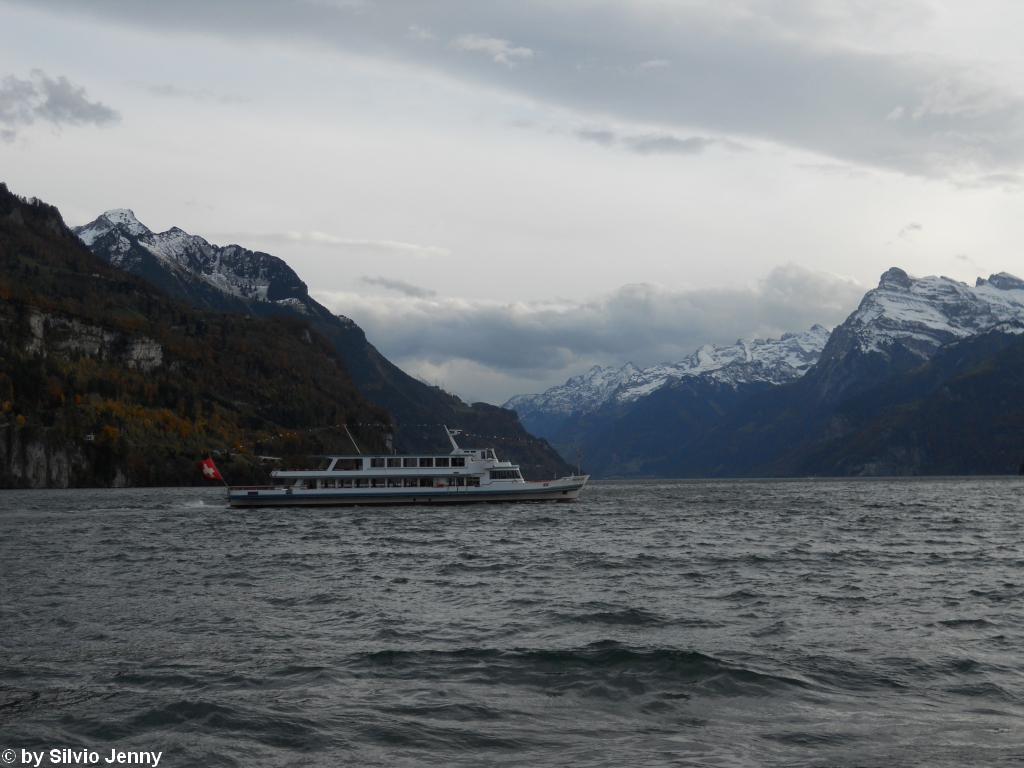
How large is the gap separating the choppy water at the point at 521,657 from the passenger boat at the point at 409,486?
62749 millimetres

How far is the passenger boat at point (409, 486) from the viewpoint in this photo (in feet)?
406

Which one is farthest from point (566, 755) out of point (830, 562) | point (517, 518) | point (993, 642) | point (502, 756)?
point (517, 518)

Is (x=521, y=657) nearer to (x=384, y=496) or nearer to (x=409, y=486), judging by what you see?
(x=384, y=496)

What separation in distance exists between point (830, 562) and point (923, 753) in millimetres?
37362

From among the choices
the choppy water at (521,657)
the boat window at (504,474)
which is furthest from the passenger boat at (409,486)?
the choppy water at (521,657)

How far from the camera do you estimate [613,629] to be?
32.4 metres

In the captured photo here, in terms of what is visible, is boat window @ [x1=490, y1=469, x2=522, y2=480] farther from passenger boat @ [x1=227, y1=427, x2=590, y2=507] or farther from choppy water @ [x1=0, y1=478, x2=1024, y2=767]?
choppy water @ [x1=0, y1=478, x2=1024, y2=767]

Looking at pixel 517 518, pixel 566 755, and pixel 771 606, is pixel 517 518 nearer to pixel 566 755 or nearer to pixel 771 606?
pixel 771 606

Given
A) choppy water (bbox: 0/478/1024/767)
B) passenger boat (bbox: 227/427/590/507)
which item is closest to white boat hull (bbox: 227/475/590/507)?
passenger boat (bbox: 227/427/590/507)

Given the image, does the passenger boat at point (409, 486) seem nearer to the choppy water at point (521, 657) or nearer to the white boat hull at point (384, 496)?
the white boat hull at point (384, 496)

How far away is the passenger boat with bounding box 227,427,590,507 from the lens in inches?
4870

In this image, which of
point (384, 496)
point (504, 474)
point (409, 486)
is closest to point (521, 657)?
point (384, 496)

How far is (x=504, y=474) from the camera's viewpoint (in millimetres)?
128875

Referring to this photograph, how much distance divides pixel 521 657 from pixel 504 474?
101 meters
